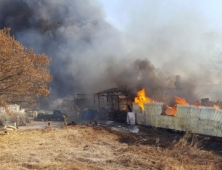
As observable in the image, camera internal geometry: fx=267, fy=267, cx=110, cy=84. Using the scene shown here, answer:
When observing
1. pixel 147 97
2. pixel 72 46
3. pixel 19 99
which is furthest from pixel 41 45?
pixel 19 99

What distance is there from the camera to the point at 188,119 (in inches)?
843

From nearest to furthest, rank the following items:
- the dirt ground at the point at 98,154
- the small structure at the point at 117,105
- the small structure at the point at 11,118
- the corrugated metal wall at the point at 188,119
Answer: the dirt ground at the point at 98,154 → the corrugated metal wall at the point at 188,119 → the small structure at the point at 11,118 → the small structure at the point at 117,105

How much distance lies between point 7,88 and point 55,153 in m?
5.99

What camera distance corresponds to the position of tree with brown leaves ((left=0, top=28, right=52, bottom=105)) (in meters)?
16.0

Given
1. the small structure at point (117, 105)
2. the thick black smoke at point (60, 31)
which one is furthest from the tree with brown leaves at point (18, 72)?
the thick black smoke at point (60, 31)

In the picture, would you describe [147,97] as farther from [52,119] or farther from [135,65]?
[52,119]

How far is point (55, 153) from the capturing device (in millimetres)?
13711

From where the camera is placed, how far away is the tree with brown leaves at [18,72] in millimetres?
15956

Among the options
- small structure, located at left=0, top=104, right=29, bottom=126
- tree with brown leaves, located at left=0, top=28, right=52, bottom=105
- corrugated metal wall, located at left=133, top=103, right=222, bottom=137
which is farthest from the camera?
small structure, located at left=0, top=104, right=29, bottom=126

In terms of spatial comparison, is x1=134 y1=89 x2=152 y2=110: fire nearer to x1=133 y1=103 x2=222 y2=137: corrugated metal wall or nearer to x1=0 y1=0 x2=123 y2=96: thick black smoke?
x1=133 y1=103 x2=222 y2=137: corrugated metal wall

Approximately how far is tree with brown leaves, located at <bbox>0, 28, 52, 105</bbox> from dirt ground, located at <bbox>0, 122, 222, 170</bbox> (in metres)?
3.19

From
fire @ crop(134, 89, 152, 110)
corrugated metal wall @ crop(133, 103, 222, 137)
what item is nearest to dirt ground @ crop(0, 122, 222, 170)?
corrugated metal wall @ crop(133, 103, 222, 137)

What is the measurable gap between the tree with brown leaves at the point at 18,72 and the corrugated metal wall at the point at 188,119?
1100 cm

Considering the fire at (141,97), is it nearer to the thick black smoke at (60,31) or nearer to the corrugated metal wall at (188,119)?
the corrugated metal wall at (188,119)
